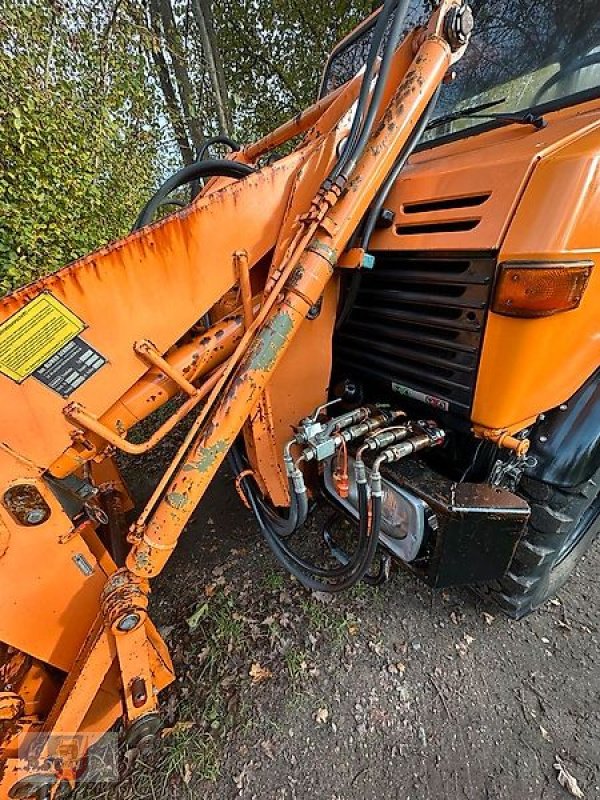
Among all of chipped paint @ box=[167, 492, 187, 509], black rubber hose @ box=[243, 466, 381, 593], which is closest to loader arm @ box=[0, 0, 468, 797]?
chipped paint @ box=[167, 492, 187, 509]

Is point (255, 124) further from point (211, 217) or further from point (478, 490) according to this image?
point (478, 490)

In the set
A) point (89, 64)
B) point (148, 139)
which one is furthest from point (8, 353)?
point (148, 139)

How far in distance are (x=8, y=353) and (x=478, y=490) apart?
150cm

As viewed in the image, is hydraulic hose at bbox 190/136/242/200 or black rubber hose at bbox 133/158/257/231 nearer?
black rubber hose at bbox 133/158/257/231

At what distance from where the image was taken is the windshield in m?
1.64

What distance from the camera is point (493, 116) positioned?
1556 millimetres

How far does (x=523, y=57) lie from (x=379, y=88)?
0.98m

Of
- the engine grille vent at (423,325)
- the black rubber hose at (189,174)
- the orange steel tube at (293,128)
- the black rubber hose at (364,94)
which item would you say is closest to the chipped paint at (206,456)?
the engine grille vent at (423,325)

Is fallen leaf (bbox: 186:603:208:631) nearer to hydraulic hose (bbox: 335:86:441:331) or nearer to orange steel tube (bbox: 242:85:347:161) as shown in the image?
hydraulic hose (bbox: 335:86:441:331)

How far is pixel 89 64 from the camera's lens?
441 cm

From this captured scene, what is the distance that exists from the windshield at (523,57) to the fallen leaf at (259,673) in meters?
2.65

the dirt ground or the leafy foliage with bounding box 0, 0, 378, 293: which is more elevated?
the leafy foliage with bounding box 0, 0, 378, 293

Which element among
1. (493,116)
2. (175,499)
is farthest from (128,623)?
(493,116)

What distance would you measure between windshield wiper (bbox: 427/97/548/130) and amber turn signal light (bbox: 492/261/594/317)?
66cm
